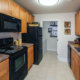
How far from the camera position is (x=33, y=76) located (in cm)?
242

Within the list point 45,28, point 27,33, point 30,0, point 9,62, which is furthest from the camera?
point 45,28

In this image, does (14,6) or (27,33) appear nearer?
(14,6)

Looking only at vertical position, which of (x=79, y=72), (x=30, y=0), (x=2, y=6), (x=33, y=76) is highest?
(x=30, y=0)

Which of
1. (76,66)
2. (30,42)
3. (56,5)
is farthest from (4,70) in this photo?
(56,5)

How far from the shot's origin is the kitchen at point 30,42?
1.69 meters

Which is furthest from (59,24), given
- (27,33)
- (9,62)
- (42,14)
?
(9,62)

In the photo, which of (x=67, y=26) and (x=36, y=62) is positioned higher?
(x=67, y=26)

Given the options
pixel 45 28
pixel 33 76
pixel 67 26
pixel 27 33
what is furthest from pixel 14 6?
pixel 45 28

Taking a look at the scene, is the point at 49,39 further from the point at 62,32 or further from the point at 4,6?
the point at 4,6

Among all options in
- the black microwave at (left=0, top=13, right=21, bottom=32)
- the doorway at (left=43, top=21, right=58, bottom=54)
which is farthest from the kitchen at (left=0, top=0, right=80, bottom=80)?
the doorway at (left=43, top=21, right=58, bottom=54)

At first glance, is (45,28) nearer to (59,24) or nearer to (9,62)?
(59,24)

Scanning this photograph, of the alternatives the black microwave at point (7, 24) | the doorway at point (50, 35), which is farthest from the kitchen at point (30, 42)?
the doorway at point (50, 35)

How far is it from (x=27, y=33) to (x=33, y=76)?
164 centimetres

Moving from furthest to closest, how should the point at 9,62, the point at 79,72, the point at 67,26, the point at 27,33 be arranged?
the point at 67,26 < the point at 27,33 < the point at 79,72 < the point at 9,62
